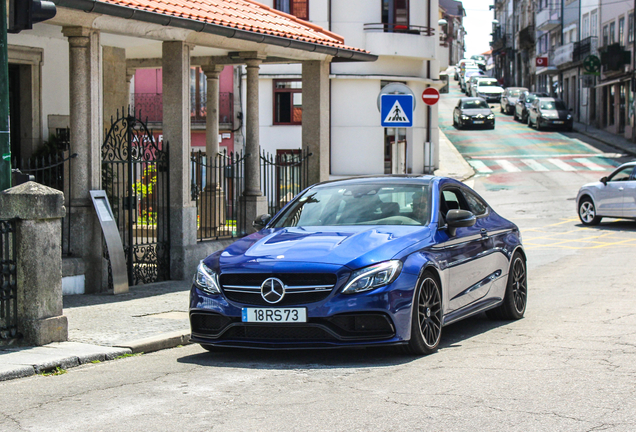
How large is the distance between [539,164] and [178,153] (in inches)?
1158

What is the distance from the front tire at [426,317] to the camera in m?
7.15

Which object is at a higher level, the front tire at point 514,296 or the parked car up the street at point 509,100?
the parked car up the street at point 509,100

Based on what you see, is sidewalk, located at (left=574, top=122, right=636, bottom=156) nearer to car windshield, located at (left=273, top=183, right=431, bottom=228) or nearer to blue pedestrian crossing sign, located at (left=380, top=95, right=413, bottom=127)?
blue pedestrian crossing sign, located at (left=380, top=95, right=413, bottom=127)

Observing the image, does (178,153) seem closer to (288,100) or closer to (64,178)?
(64,178)

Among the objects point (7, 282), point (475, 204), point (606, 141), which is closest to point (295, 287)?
point (7, 282)

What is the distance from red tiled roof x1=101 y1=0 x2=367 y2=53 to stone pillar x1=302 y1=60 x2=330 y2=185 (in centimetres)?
62

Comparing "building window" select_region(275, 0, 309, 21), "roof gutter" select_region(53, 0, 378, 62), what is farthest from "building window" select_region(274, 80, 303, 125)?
"roof gutter" select_region(53, 0, 378, 62)

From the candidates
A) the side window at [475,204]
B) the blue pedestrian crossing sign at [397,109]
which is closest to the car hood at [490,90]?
the blue pedestrian crossing sign at [397,109]

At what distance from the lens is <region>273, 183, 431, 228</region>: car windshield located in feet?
26.9

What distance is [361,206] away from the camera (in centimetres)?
841

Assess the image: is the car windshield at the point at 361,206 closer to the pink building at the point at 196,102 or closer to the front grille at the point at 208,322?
the front grille at the point at 208,322

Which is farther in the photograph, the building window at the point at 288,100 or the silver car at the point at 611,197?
the building window at the point at 288,100

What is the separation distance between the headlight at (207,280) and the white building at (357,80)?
2937 centimetres

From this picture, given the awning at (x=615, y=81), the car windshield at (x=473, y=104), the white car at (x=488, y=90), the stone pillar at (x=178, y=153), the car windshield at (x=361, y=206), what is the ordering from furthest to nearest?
the white car at (x=488, y=90) → the car windshield at (x=473, y=104) → the awning at (x=615, y=81) → the stone pillar at (x=178, y=153) → the car windshield at (x=361, y=206)
